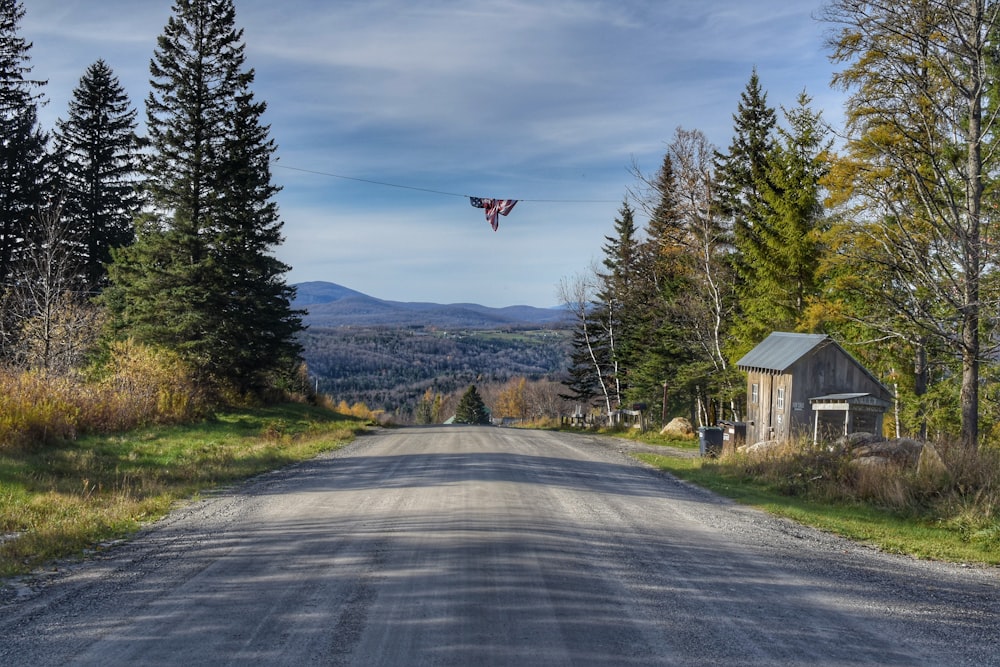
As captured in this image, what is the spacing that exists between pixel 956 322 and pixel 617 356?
28.3m

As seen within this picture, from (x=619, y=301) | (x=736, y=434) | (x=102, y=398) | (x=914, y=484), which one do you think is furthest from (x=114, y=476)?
(x=619, y=301)

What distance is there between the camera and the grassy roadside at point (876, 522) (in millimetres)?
8500

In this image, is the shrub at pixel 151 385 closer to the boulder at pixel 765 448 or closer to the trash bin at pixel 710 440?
the trash bin at pixel 710 440

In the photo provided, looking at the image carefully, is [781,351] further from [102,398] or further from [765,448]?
[102,398]

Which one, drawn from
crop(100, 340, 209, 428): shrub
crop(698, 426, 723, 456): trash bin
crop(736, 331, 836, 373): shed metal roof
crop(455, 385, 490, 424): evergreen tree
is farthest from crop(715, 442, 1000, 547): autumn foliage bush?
crop(455, 385, 490, 424): evergreen tree

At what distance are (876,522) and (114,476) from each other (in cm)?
1278

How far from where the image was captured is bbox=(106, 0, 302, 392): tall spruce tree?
26.6 metres

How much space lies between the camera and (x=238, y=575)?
6438mm

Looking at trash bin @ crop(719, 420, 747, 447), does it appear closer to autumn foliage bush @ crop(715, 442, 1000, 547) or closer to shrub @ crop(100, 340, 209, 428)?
autumn foliage bush @ crop(715, 442, 1000, 547)

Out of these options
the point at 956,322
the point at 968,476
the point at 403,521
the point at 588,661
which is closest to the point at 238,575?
the point at 403,521

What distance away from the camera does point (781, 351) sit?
21203 millimetres

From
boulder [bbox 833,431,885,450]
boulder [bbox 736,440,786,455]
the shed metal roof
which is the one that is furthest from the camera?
the shed metal roof

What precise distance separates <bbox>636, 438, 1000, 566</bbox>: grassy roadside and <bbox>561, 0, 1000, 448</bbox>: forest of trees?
4.29 metres

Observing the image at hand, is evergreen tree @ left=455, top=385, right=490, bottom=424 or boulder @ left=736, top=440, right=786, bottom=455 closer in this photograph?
boulder @ left=736, top=440, right=786, bottom=455
